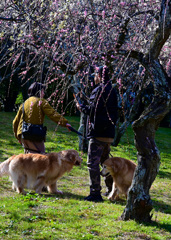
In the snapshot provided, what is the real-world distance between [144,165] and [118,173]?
5.69ft

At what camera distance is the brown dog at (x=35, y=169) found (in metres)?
6.96

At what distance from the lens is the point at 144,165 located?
17.5 ft

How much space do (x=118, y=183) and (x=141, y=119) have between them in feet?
7.16

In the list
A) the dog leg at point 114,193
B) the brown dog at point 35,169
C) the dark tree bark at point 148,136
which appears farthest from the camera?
the dog leg at point 114,193

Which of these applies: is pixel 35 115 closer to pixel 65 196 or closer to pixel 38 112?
pixel 38 112

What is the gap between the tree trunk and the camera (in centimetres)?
530

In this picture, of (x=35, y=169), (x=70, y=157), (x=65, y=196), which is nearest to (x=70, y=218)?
(x=65, y=196)

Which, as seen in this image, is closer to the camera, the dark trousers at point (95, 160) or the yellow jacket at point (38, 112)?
the dark trousers at point (95, 160)

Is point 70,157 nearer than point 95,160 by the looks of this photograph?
No

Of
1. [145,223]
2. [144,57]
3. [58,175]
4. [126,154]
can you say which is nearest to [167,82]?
[144,57]

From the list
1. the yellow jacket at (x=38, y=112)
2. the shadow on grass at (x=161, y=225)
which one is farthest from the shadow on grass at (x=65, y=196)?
the shadow on grass at (x=161, y=225)

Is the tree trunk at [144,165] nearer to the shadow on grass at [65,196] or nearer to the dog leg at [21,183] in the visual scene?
the shadow on grass at [65,196]

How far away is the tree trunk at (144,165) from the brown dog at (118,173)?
158 cm

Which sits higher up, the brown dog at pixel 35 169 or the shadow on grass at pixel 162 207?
the brown dog at pixel 35 169
